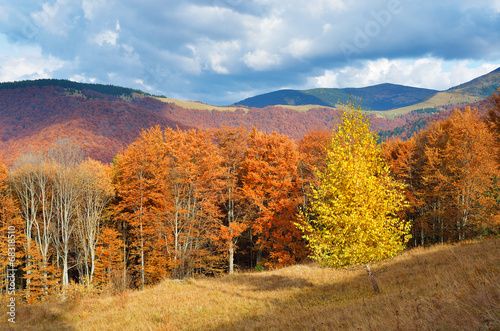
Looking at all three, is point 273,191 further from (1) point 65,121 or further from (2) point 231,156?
(1) point 65,121

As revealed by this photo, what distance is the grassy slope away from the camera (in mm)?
6094

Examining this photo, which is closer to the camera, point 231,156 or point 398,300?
point 398,300

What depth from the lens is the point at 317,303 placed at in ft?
38.2

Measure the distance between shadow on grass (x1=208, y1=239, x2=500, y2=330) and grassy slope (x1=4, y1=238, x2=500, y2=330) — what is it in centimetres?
2

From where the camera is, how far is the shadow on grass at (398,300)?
557 cm

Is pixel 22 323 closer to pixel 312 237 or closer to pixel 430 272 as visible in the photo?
pixel 312 237

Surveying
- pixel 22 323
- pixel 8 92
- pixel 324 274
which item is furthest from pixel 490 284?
pixel 8 92

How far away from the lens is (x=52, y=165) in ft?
90.5

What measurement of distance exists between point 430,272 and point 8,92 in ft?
779

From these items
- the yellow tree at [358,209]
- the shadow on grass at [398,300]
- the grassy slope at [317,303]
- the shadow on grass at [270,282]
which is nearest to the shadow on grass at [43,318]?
the grassy slope at [317,303]

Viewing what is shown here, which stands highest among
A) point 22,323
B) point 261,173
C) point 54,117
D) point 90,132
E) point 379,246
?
point 54,117

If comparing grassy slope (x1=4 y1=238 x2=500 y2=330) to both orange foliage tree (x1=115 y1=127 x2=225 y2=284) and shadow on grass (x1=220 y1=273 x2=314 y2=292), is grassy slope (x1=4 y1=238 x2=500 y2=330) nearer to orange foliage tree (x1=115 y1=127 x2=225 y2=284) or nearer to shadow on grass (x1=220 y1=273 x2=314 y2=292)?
shadow on grass (x1=220 y1=273 x2=314 y2=292)

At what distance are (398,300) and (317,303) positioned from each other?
3961 millimetres

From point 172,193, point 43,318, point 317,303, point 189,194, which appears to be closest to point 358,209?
point 317,303
